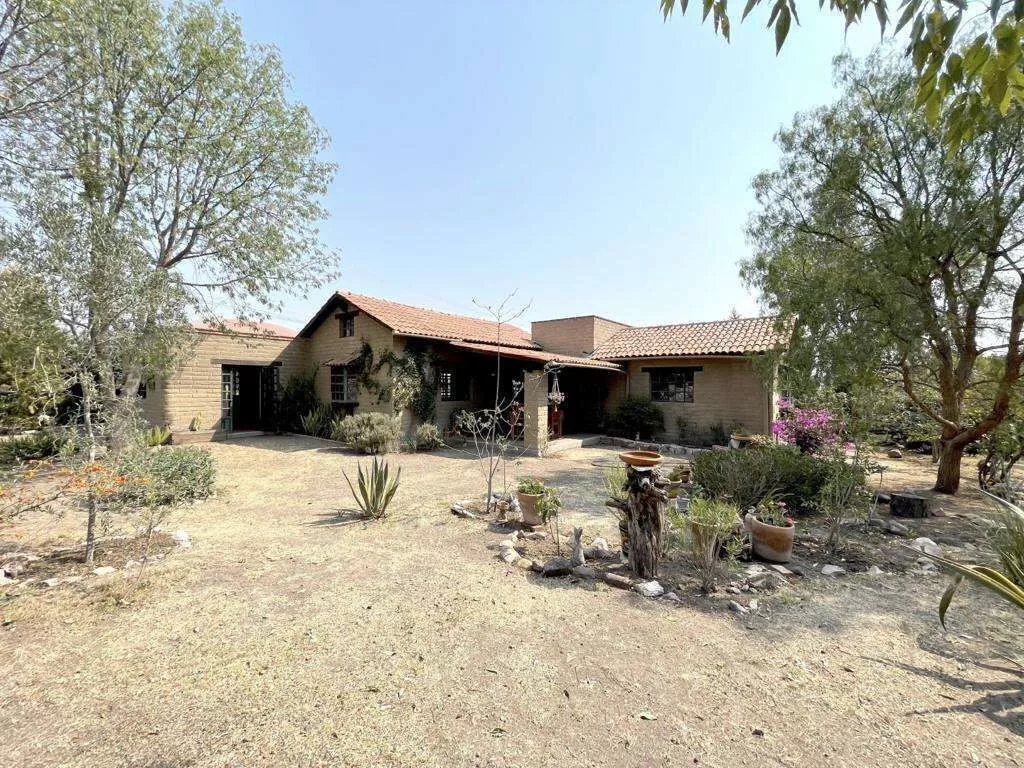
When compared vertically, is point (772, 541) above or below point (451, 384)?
below

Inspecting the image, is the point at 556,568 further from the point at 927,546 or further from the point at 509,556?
the point at 927,546

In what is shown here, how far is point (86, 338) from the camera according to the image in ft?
16.6

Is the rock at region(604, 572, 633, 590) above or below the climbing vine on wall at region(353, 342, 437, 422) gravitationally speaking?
below

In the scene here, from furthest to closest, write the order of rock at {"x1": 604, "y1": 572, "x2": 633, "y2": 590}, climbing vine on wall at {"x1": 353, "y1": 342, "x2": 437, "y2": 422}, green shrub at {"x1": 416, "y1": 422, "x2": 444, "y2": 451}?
climbing vine on wall at {"x1": 353, "y1": 342, "x2": 437, "y2": 422}, green shrub at {"x1": 416, "y1": 422, "x2": 444, "y2": 451}, rock at {"x1": 604, "y1": 572, "x2": 633, "y2": 590}

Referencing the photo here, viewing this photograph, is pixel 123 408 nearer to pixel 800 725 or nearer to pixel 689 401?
pixel 800 725

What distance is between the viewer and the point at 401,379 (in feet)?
46.6

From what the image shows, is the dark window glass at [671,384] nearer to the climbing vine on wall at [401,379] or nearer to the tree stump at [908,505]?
the climbing vine on wall at [401,379]

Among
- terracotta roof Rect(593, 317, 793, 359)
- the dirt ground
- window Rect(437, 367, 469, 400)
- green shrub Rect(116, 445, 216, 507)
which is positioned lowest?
the dirt ground

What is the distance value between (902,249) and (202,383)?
17.8 m

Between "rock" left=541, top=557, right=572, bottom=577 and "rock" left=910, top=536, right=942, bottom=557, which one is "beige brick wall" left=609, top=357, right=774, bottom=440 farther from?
"rock" left=541, top=557, right=572, bottom=577

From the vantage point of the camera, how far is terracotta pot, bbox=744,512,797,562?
4.92 meters

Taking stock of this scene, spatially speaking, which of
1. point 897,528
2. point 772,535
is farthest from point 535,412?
point 897,528

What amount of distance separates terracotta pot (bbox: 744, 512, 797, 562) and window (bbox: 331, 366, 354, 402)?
45.1 feet

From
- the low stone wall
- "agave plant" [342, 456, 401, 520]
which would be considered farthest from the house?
"agave plant" [342, 456, 401, 520]
